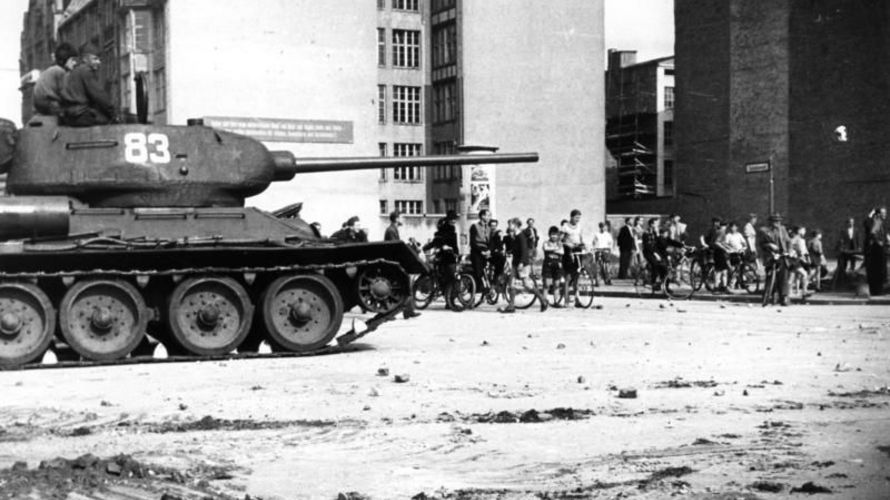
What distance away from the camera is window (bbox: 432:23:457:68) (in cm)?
6769

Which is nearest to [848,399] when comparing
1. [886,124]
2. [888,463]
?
[888,463]

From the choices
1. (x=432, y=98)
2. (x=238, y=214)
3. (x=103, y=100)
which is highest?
(x=432, y=98)

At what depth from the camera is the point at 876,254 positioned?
2641 cm

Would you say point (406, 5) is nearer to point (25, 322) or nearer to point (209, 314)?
point (209, 314)

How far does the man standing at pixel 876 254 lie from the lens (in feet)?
85.8

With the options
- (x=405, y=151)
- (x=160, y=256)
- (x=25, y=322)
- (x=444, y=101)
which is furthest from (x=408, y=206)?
(x=25, y=322)

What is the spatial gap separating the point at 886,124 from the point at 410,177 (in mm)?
28204

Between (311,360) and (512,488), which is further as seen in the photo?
(311,360)

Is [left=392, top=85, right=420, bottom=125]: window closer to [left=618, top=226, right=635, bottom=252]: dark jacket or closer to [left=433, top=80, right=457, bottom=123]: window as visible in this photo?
[left=433, top=80, right=457, bottom=123]: window

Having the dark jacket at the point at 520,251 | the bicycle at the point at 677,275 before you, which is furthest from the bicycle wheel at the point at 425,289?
the bicycle at the point at 677,275

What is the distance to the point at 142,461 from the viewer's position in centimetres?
793

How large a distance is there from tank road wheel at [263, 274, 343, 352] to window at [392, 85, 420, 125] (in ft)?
186

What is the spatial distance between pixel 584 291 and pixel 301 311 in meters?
10.7

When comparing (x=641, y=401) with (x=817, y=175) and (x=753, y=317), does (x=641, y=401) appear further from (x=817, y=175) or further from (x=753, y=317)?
(x=817, y=175)
